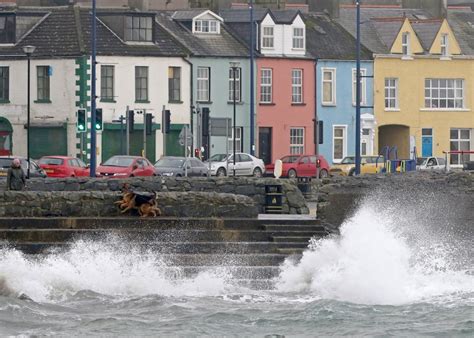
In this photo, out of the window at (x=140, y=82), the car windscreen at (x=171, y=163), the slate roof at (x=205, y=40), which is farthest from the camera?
the slate roof at (x=205, y=40)

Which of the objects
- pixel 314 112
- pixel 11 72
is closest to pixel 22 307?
pixel 11 72

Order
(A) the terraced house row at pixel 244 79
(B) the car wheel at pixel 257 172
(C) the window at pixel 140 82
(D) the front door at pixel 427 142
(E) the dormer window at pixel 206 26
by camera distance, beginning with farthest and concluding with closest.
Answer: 1. (D) the front door at pixel 427 142
2. (E) the dormer window at pixel 206 26
3. (C) the window at pixel 140 82
4. (A) the terraced house row at pixel 244 79
5. (B) the car wheel at pixel 257 172

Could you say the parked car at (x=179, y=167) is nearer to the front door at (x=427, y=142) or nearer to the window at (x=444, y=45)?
the front door at (x=427, y=142)

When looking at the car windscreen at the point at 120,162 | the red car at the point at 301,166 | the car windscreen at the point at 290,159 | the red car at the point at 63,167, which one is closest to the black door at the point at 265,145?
the red car at the point at 301,166

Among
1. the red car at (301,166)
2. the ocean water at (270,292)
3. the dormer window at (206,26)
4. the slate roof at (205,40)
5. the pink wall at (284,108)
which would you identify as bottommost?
the ocean water at (270,292)

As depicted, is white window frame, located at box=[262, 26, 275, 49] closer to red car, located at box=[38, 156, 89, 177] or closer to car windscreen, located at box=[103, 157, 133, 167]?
red car, located at box=[38, 156, 89, 177]

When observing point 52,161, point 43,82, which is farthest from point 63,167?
point 43,82

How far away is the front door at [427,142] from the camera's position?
262ft

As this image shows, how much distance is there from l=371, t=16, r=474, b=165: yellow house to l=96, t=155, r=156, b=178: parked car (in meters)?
22.2

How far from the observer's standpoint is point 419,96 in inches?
3177

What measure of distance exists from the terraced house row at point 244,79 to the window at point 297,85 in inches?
1.8

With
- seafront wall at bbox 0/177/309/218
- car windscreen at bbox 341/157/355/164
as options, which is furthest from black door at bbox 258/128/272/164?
seafront wall at bbox 0/177/309/218

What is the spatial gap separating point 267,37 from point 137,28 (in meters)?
7.52

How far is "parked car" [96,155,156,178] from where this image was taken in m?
57.0
